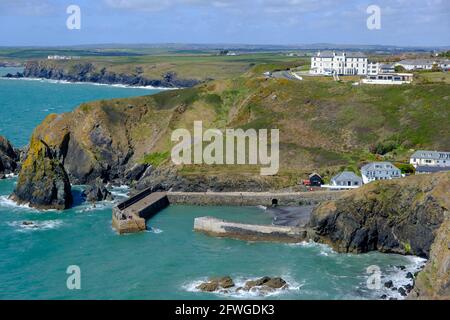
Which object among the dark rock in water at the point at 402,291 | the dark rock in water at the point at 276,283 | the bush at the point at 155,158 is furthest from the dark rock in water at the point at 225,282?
the bush at the point at 155,158

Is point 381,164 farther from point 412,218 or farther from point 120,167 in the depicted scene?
point 120,167

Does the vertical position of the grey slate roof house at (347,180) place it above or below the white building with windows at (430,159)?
below

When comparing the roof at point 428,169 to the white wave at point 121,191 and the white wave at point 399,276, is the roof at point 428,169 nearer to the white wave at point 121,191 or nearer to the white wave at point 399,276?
the white wave at point 399,276

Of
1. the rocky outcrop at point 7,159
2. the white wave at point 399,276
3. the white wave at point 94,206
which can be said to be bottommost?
the white wave at point 399,276

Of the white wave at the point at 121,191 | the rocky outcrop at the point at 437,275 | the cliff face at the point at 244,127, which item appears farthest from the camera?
the cliff face at the point at 244,127

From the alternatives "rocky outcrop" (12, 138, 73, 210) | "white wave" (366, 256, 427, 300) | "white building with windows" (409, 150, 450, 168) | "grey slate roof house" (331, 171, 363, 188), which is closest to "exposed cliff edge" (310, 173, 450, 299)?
"white wave" (366, 256, 427, 300)

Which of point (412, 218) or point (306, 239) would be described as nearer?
point (412, 218)
